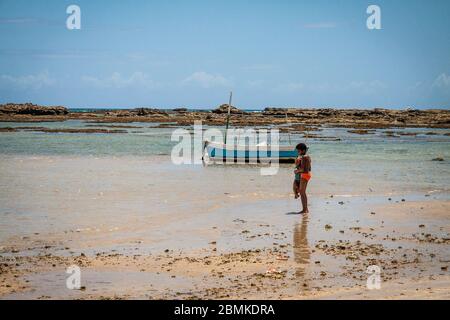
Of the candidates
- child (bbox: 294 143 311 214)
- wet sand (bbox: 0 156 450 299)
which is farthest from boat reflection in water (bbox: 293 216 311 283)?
child (bbox: 294 143 311 214)

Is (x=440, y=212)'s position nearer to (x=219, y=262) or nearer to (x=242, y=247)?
(x=242, y=247)

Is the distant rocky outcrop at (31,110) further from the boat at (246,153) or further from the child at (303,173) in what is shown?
the child at (303,173)

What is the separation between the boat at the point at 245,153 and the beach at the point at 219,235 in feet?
22.2

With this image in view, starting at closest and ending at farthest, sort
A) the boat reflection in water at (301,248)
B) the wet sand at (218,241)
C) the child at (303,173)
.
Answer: the wet sand at (218,241), the boat reflection in water at (301,248), the child at (303,173)

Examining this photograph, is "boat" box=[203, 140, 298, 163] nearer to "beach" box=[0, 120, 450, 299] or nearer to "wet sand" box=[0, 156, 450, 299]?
"beach" box=[0, 120, 450, 299]

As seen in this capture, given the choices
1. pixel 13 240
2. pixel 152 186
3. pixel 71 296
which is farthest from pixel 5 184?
pixel 71 296

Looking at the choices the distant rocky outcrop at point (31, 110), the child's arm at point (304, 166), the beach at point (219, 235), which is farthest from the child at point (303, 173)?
the distant rocky outcrop at point (31, 110)

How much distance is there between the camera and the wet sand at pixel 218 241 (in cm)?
926

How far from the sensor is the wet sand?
926 centimetres

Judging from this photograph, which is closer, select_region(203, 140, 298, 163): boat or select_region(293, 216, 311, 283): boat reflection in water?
select_region(293, 216, 311, 283): boat reflection in water

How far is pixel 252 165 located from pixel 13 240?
72.4 feet

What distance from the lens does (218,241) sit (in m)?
12.7

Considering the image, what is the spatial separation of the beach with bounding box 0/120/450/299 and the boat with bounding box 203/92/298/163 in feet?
22.2

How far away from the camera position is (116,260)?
434 inches
